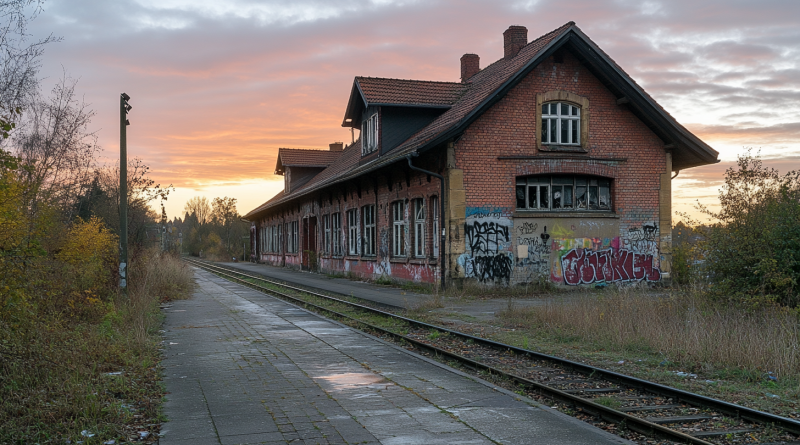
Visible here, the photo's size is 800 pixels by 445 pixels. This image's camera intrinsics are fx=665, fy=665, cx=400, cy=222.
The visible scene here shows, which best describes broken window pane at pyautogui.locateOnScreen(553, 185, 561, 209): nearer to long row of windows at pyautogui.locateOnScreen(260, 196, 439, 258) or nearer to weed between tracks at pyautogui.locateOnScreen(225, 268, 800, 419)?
long row of windows at pyautogui.locateOnScreen(260, 196, 439, 258)

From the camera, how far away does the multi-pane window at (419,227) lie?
69.6 ft

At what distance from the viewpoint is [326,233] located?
32.9 meters

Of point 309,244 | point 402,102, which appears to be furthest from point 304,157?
point 402,102

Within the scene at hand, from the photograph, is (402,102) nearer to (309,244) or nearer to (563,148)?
(563,148)

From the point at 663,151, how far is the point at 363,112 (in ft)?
38.4

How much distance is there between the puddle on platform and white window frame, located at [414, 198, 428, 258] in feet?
43.6

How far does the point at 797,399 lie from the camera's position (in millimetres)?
6332

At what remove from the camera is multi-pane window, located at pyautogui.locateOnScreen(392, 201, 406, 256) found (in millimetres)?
22844

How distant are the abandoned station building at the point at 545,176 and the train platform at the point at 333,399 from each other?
30.2ft

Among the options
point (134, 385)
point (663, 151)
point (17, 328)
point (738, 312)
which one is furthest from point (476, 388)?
point (663, 151)

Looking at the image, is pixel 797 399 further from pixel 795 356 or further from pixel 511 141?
pixel 511 141

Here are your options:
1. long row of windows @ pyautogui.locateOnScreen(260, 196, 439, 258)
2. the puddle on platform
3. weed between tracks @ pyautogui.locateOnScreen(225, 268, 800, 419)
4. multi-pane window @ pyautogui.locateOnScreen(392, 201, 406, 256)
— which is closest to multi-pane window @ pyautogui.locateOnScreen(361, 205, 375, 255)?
long row of windows @ pyautogui.locateOnScreen(260, 196, 439, 258)

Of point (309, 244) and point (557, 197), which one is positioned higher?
point (557, 197)

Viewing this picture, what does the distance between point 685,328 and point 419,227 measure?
12.6 metres
